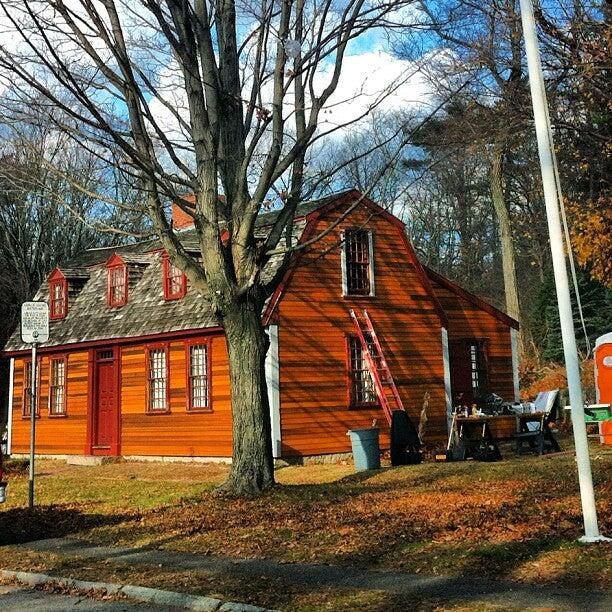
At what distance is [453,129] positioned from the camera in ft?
63.8

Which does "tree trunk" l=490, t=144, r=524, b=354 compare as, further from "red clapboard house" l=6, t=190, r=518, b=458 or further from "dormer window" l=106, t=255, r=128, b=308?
"dormer window" l=106, t=255, r=128, b=308

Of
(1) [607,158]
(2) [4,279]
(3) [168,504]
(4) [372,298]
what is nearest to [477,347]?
(4) [372,298]

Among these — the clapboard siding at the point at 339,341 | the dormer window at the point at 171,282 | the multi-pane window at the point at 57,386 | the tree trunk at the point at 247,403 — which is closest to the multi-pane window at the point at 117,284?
the dormer window at the point at 171,282

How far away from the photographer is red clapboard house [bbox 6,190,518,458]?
20.4 m

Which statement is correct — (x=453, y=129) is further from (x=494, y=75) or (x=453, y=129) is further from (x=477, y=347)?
(x=477, y=347)

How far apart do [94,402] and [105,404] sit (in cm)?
40

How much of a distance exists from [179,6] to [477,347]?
15.3m

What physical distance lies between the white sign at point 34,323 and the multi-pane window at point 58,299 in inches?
556

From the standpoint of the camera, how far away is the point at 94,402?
24.3 metres

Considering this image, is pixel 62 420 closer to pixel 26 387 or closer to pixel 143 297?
pixel 26 387

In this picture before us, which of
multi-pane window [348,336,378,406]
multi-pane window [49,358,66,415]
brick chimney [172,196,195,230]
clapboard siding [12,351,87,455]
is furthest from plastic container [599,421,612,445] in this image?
multi-pane window [49,358,66,415]

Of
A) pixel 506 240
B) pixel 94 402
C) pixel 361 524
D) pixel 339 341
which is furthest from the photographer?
pixel 506 240

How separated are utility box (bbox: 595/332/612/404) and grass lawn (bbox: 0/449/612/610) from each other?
2.29 m

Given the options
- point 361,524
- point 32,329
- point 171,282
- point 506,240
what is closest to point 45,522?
point 32,329
